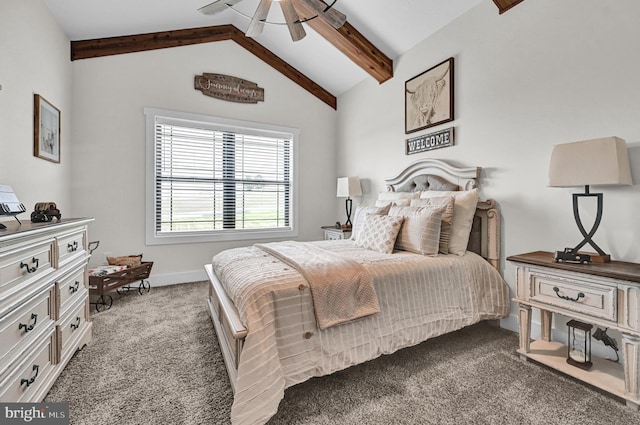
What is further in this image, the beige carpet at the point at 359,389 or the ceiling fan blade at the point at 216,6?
the ceiling fan blade at the point at 216,6

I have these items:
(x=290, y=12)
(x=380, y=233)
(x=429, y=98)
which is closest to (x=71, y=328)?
(x=380, y=233)

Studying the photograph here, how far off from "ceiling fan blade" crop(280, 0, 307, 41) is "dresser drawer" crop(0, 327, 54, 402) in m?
A: 2.67

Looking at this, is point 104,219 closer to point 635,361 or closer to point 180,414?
point 180,414

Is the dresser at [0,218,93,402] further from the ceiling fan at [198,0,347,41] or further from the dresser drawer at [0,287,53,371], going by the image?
the ceiling fan at [198,0,347,41]

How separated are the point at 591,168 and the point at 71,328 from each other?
344cm

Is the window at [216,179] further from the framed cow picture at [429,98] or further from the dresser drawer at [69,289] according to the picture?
the framed cow picture at [429,98]

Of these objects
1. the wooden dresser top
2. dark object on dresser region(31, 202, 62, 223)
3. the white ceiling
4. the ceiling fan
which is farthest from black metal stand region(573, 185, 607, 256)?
dark object on dresser region(31, 202, 62, 223)

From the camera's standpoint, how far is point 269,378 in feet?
4.57

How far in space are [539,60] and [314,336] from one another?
8.76ft

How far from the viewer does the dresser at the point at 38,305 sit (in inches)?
48.4

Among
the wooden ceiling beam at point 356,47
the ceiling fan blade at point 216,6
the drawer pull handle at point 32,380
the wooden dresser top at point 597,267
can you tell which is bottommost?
the drawer pull handle at point 32,380

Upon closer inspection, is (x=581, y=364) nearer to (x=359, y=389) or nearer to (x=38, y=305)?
(x=359, y=389)

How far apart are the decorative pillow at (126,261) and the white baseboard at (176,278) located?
408mm

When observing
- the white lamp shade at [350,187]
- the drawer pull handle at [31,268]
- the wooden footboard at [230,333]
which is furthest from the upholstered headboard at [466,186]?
the drawer pull handle at [31,268]
